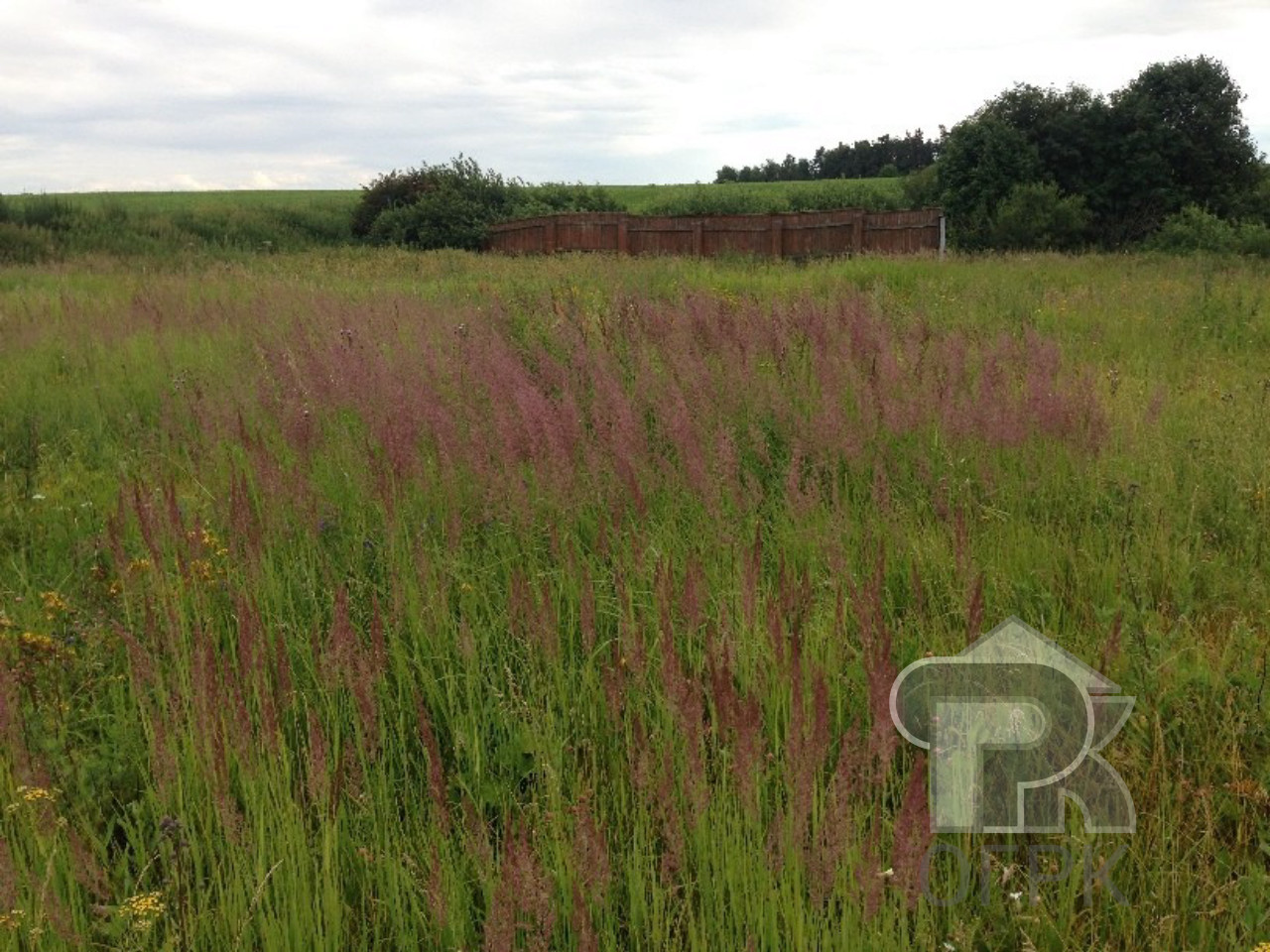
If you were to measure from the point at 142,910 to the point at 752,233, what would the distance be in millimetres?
23123

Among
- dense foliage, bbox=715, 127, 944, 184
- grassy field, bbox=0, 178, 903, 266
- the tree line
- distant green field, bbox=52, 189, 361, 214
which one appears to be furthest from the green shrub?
dense foliage, bbox=715, 127, 944, 184

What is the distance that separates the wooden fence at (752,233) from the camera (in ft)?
72.6

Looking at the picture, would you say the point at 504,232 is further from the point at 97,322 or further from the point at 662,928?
the point at 662,928

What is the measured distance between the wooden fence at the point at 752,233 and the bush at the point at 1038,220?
11.8 ft

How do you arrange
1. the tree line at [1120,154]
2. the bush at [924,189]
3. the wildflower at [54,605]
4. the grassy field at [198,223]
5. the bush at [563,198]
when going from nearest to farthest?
1. the wildflower at [54,605]
2. the grassy field at [198,223]
3. the tree line at [1120,154]
4. the bush at [924,189]
5. the bush at [563,198]

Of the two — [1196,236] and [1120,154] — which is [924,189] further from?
[1196,236]

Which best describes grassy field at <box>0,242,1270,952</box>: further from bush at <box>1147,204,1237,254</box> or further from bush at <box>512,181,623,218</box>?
bush at <box>512,181,623,218</box>

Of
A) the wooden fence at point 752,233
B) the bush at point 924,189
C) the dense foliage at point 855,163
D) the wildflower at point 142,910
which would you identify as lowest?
the wildflower at point 142,910

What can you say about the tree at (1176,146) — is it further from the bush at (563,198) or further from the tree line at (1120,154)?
the bush at (563,198)

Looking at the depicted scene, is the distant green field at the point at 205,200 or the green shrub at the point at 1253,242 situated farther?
the distant green field at the point at 205,200

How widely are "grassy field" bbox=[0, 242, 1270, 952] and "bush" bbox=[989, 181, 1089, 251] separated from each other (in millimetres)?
21126

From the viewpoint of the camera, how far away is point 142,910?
1751mm

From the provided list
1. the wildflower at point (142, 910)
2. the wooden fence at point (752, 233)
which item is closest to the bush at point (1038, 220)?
the wooden fence at point (752, 233)

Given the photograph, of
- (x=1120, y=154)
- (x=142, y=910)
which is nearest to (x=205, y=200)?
(x=1120, y=154)
